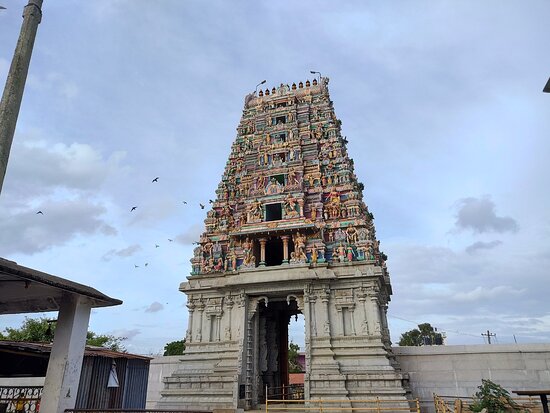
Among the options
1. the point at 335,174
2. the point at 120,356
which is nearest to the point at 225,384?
the point at 120,356

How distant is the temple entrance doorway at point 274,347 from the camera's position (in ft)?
77.3

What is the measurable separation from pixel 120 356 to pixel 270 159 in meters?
15.9

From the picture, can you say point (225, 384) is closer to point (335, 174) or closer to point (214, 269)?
point (214, 269)

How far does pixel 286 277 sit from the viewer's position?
72.5 feet

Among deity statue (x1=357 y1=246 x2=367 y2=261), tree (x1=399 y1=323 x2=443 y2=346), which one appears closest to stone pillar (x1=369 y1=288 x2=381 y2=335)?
deity statue (x1=357 y1=246 x2=367 y2=261)

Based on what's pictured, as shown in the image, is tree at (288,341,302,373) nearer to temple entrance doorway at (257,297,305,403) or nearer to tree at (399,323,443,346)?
tree at (399,323,443,346)

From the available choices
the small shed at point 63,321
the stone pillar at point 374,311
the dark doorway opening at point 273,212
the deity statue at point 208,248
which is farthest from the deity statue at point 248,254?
the small shed at point 63,321

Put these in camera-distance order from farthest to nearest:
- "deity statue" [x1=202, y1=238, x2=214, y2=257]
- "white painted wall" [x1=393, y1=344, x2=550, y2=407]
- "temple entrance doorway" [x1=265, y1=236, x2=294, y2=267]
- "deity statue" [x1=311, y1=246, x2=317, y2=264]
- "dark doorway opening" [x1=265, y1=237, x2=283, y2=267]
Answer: "dark doorway opening" [x1=265, y1=237, x2=283, y2=267] < "temple entrance doorway" [x1=265, y1=236, x2=294, y2=267] < "deity statue" [x1=202, y1=238, x2=214, y2=257] < "deity statue" [x1=311, y1=246, x2=317, y2=264] < "white painted wall" [x1=393, y1=344, x2=550, y2=407]

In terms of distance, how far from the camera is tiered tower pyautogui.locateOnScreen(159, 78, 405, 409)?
20.5 m

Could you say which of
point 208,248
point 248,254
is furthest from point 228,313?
point 208,248

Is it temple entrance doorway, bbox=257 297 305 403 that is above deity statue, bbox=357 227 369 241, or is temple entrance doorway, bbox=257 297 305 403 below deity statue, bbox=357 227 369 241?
below

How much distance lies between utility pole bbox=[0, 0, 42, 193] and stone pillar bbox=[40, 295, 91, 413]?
5.92 m

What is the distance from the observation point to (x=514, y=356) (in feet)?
66.4

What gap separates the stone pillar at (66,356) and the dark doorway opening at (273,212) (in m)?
16.5
